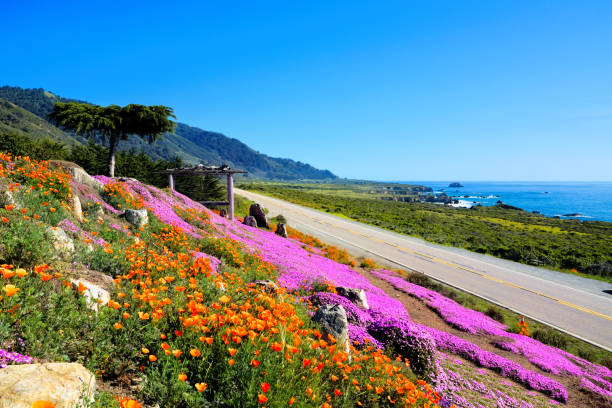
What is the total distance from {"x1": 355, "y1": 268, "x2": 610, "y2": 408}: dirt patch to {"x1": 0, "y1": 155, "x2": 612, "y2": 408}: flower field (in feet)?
0.38

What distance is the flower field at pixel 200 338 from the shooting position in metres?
2.62

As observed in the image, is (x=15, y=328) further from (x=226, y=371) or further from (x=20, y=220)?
(x=20, y=220)

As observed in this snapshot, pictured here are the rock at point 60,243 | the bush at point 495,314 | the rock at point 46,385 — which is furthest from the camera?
the bush at point 495,314

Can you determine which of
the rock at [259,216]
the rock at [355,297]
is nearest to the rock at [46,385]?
the rock at [355,297]

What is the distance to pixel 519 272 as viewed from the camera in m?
20.8

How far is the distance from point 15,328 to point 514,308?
1769cm

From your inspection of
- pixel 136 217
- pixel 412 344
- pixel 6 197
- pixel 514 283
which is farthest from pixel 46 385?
pixel 514 283

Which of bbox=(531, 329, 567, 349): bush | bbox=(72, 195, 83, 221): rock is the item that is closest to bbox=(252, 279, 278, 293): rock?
bbox=(72, 195, 83, 221): rock

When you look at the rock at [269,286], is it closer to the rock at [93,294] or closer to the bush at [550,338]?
the rock at [93,294]

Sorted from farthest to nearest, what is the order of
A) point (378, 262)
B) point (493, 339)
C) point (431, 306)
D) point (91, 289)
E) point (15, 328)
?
point (378, 262) < point (431, 306) < point (493, 339) < point (91, 289) < point (15, 328)

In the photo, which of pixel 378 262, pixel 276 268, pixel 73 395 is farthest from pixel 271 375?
pixel 378 262

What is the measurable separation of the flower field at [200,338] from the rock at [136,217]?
30cm

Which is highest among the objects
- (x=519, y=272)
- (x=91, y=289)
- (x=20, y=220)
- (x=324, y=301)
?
(x=20, y=220)

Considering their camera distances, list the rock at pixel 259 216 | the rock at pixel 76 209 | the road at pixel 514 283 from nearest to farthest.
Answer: the rock at pixel 76 209 < the road at pixel 514 283 < the rock at pixel 259 216
